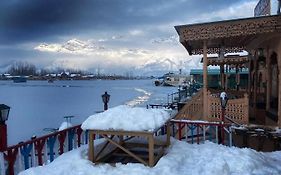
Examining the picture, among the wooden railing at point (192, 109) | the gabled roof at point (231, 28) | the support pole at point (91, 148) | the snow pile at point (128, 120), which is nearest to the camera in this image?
the snow pile at point (128, 120)

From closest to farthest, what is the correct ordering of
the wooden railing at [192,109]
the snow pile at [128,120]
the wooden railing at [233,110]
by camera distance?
the snow pile at [128,120] → the wooden railing at [233,110] → the wooden railing at [192,109]

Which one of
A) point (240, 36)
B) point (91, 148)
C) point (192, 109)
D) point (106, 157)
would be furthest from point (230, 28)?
point (91, 148)

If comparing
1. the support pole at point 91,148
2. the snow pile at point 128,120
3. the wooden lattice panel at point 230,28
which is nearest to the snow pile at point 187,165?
the support pole at point 91,148

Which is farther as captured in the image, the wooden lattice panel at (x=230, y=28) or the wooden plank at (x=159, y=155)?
the wooden lattice panel at (x=230, y=28)

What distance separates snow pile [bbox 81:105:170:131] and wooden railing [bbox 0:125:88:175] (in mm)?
1323

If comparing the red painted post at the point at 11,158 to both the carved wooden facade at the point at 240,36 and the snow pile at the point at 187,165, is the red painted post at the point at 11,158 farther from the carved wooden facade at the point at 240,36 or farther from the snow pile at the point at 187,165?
the carved wooden facade at the point at 240,36

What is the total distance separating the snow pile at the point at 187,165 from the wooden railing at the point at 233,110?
282cm

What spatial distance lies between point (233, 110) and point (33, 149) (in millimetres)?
7101

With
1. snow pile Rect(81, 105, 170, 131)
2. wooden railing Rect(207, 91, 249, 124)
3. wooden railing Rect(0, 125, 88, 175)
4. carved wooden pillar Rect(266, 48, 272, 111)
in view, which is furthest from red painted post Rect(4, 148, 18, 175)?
carved wooden pillar Rect(266, 48, 272, 111)

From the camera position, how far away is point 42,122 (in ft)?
103

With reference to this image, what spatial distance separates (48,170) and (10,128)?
73.7 ft

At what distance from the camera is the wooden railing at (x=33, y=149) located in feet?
23.1

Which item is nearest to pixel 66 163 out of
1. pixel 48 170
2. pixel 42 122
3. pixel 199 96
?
pixel 48 170

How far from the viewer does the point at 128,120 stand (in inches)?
302
